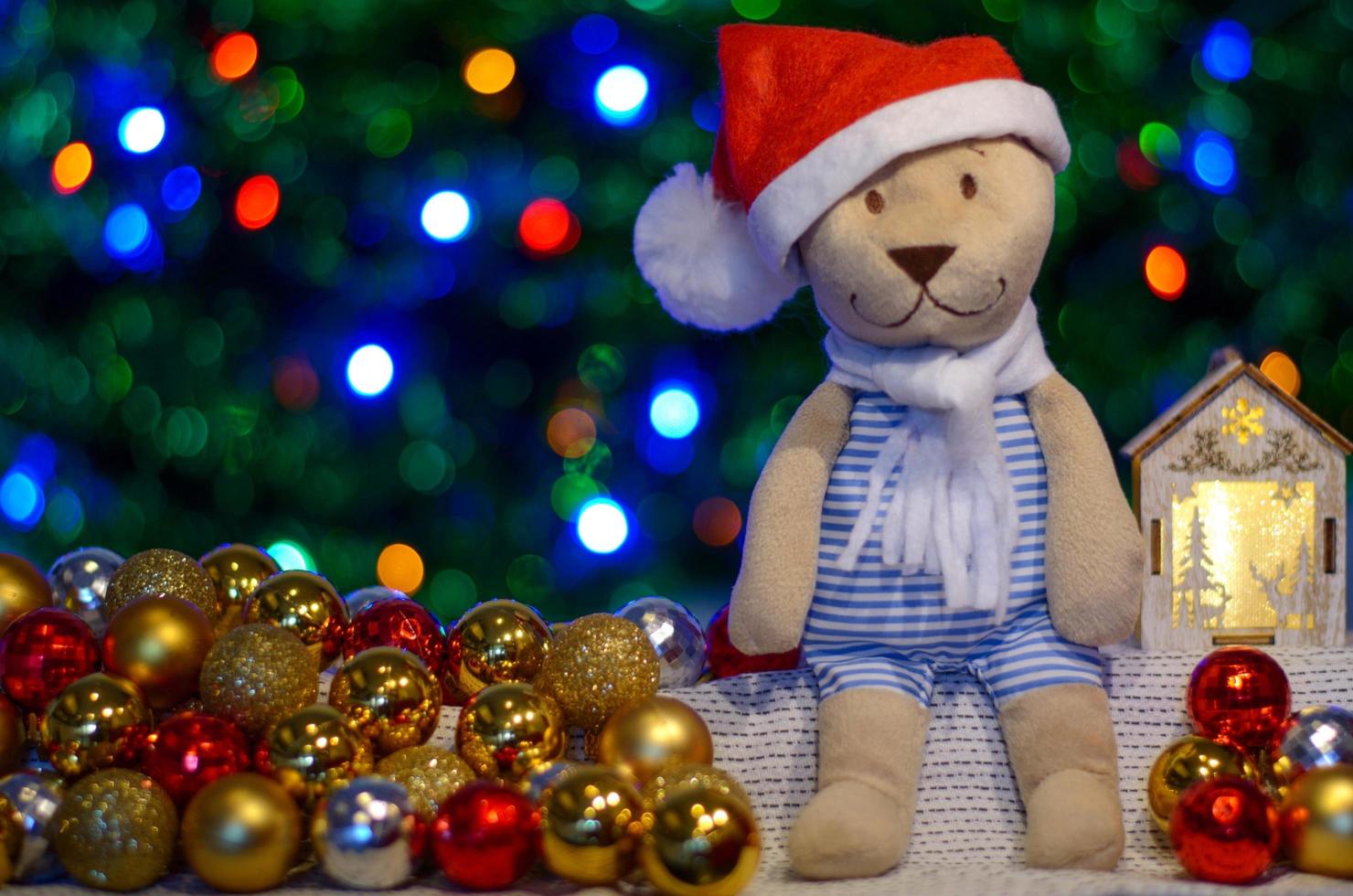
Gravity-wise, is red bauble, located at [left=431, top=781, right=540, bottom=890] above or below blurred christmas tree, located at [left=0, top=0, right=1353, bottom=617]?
below

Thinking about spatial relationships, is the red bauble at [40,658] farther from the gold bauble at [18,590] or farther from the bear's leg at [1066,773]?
the bear's leg at [1066,773]

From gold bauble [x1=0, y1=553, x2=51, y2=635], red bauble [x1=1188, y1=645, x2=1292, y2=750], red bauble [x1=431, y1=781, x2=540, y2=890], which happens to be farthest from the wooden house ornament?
gold bauble [x1=0, y1=553, x2=51, y2=635]

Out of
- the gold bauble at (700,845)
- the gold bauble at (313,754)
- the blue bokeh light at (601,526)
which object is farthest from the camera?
the blue bokeh light at (601,526)

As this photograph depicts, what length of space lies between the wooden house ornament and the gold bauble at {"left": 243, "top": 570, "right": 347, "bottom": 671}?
824mm

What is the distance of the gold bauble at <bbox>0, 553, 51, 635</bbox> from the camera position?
150 centimetres

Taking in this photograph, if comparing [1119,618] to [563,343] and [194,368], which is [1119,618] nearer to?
[563,343]

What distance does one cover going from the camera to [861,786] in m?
1.25

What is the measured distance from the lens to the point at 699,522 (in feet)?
8.16

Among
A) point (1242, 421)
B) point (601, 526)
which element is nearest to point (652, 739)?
point (1242, 421)

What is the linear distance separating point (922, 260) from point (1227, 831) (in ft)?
1.70

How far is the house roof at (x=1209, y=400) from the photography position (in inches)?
57.3

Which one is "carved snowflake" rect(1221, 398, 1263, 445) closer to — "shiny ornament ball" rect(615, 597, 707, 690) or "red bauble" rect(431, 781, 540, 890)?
"shiny ornament ball" rect(615, 597, 707, 690)

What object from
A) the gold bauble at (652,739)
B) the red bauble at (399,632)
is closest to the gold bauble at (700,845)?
the gold bauble at (652,739)

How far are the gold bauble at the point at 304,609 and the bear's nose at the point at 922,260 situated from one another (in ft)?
2.24
